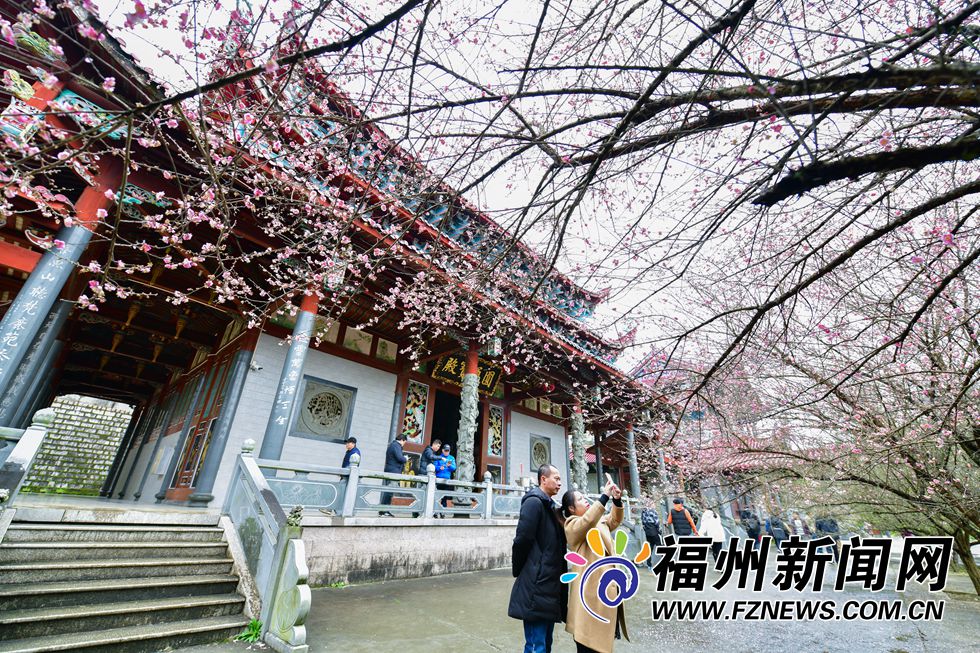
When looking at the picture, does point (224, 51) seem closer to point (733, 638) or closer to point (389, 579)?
point (389, 579)

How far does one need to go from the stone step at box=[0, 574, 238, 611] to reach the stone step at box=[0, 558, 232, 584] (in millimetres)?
102

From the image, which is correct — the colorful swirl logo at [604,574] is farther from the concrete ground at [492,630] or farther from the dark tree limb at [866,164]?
the dark tree limb at [866,164]

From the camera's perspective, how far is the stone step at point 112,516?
4.36 meters

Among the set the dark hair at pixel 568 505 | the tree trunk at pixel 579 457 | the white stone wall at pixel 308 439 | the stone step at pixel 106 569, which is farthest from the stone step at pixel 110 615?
the tree trunk at pixel 579 457

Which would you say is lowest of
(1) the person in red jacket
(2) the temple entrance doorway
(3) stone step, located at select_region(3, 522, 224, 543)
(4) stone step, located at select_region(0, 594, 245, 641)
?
(4) stone step, located at select_region(0, 594, 245, 641)

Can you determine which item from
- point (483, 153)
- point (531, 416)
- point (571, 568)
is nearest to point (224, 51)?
point (483, 153)

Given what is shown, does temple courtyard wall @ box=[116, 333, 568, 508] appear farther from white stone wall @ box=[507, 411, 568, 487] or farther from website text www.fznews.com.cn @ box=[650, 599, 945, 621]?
website text www.fznews.com.cn @ box=[650, 599, 945, 621]

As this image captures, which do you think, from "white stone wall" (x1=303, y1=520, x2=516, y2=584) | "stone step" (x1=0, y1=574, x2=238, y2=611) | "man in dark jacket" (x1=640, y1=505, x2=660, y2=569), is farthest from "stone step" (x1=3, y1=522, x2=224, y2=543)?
"man in dark jacket" (x1=640, y1=505, x2=660, y2=569)

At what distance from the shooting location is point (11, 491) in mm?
3955

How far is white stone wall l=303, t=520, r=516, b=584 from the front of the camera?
5.72 metres

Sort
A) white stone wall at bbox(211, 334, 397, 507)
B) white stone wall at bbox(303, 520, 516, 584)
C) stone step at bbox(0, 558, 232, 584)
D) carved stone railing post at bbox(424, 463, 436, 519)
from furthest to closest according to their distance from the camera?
white stone wall at bbox(211, 334, 397, 507)
carved stone railing post at bbox(424, 463, 436, 519)
white stone wall at bbox(303, 520, 516, 584)
stone step at bbox(0, 558, 232, 584)

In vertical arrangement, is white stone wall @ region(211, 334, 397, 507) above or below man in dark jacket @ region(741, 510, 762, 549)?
above

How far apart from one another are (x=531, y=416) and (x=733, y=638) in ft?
29.8

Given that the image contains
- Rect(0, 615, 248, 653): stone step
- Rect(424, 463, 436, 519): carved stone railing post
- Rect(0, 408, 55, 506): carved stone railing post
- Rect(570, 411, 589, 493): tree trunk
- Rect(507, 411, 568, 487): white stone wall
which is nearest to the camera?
Rect(0, 615, 248, 653): stone step
